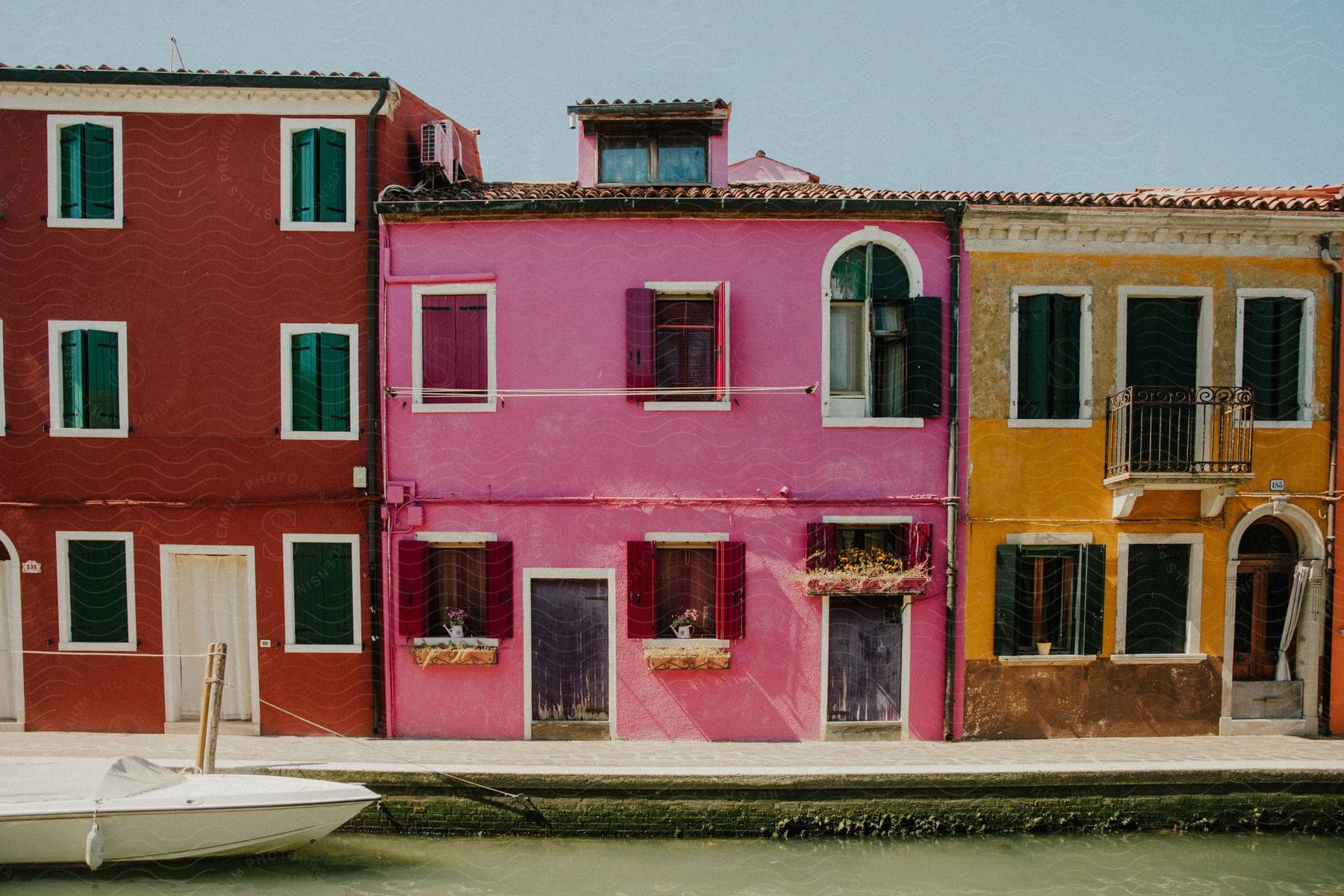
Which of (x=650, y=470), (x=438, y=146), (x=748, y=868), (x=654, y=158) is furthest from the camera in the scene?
(x=654, y=158)

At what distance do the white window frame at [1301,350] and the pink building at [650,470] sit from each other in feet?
11.3

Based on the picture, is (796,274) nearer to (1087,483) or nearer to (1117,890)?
(1087,483)

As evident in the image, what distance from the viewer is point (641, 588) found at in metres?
9.41

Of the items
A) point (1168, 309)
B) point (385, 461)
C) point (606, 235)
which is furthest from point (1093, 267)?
point (385, 461)

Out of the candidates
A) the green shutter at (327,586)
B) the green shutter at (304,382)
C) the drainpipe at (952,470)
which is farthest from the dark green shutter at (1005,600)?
the green shutter at (304,382)

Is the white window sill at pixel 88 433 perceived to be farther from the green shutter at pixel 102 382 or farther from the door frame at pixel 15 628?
the door frame at pixel 15 628

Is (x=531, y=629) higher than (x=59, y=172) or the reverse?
the reverse

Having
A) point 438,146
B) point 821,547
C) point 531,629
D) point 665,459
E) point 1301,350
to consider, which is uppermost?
point 438,146

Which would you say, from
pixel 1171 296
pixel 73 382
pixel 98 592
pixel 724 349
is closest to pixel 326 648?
pixel 98 592

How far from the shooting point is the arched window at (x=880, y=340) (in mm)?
9367

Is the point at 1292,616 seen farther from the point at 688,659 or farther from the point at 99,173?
the point at 99,173

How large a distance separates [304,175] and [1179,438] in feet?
35.3

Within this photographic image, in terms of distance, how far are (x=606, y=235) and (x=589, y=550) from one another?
374 cm

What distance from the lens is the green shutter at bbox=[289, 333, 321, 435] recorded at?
9523 millimetres
